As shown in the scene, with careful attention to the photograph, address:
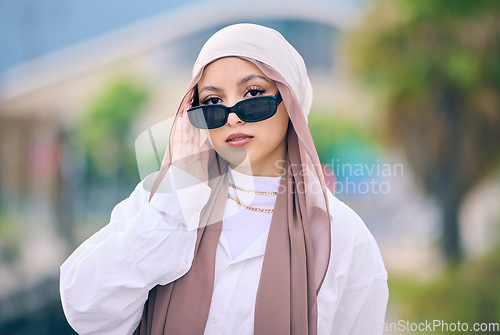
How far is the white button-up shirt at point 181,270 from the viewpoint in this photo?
3.59 feet

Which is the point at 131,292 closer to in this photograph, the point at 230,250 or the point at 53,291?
the point at 230,250

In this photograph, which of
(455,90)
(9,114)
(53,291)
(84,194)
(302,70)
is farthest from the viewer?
(9,114)

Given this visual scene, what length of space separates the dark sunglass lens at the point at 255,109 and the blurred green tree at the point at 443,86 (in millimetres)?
3744

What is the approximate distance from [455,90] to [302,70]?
12.1 feet

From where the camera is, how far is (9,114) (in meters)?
10.5

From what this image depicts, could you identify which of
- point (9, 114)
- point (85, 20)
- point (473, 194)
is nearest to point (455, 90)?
point (473, 194)

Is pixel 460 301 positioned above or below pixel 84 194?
below

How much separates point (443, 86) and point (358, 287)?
3.78 m

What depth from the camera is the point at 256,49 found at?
3.90ft

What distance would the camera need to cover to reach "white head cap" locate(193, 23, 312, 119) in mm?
1186

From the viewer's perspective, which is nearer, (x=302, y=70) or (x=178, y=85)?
(x=302, y=70)

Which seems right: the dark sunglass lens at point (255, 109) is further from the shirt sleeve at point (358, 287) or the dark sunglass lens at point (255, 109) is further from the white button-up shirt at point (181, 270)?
the shirt sleeve at point (358, 287)

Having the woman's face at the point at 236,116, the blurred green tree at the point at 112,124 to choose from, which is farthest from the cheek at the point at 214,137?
the blurred green tree at the point at 112,124

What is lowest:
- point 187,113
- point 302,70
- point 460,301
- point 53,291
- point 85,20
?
point 460,301
